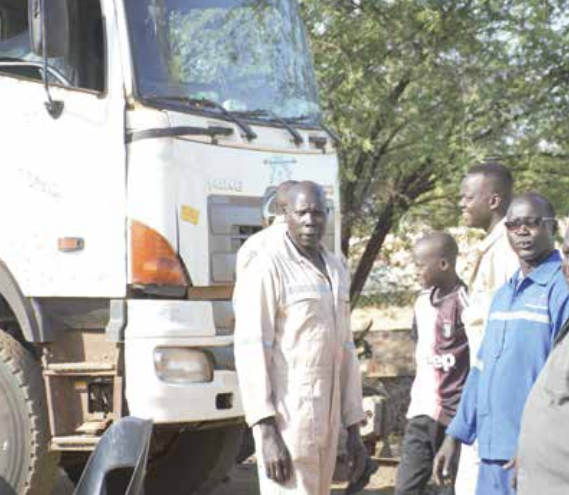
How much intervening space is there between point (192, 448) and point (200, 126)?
227cm

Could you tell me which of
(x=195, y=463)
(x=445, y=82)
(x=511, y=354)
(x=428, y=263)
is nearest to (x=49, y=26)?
(x=428, y=263)

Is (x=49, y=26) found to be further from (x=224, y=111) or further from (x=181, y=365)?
(x=181, y=365)

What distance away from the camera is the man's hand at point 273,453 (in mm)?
4680

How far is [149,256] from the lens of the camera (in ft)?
20.7

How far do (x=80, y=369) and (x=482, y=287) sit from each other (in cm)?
234

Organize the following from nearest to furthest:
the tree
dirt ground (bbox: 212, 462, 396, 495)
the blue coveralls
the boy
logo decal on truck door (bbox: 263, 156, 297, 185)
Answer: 1. the blue coveralls
2. the boy
3. logo decal on truck door (bbox: 263, 156, 297, 185)
4. dirt ground (bbox: 212, 462, 396, 495)
5. the tree

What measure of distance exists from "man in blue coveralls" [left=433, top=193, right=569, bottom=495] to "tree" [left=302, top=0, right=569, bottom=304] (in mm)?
5705

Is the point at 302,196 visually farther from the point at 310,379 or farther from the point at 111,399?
the point at 111,399

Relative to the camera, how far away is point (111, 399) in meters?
6.40

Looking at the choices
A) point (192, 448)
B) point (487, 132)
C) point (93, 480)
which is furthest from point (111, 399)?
point (487, 132)

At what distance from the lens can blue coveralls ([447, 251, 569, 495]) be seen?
171 inches

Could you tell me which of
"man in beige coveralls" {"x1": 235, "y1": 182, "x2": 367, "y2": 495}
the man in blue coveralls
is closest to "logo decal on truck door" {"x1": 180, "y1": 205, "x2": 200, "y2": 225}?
"man in beige coveralls" {"x1": 235, "y1": 182, "x2": 367, "y2": 495}

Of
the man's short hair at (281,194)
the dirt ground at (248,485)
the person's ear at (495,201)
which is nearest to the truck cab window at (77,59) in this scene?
the man's short hair at (281,194)

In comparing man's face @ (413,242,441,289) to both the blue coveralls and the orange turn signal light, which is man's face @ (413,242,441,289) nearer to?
the orange turn signal light
